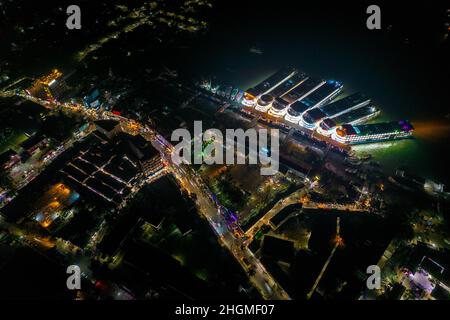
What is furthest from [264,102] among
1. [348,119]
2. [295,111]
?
[348,119]

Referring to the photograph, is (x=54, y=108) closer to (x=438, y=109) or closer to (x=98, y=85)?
(x=98, y=85)

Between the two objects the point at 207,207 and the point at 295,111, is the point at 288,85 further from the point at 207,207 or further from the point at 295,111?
the point at 207,207

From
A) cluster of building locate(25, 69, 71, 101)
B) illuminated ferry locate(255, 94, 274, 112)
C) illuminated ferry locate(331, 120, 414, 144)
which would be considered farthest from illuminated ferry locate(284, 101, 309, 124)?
cluster of building locate(25, 69, 71, 101)

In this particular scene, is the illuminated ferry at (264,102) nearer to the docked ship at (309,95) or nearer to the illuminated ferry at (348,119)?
the docked ship at (309,95)

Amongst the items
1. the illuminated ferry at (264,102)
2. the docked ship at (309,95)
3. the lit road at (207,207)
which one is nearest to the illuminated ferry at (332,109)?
the docked ship at (309,95)

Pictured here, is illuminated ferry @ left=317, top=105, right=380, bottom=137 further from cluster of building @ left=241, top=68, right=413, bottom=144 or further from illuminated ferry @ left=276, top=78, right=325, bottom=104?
illuminated ferry @ left=276, top=78, right=325, bottom=104

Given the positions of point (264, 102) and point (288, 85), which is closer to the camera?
point (264, 102)
